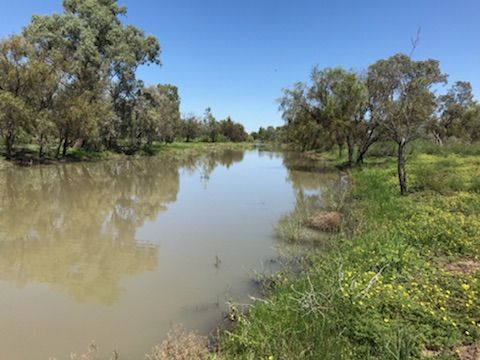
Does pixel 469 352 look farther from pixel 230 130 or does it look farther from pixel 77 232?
pixel 230 130

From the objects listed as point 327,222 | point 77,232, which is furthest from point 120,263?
point 327,222

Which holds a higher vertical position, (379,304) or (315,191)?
(379,304)

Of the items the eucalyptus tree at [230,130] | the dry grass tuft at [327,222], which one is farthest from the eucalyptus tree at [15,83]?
the eucalyptus tree at [230,130]

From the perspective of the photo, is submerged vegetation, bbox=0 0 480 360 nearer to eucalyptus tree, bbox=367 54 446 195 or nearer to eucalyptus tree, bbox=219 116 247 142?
eucalyptus tree, bbox=367 54 446 195

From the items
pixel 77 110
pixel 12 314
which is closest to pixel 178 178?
pixel 77 110

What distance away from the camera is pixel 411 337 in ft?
12.3

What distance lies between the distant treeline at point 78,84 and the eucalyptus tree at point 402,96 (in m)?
23.6

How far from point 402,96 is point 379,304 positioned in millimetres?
15556

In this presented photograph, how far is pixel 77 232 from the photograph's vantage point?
10219 millimetres

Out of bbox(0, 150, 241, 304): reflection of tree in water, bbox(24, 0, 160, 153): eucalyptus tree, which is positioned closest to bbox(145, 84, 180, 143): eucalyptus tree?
bbox(24, 0, 160, 153): eucalyptus tree

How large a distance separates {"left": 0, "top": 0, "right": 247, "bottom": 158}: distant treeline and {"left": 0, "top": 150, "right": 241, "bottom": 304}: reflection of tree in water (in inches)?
326

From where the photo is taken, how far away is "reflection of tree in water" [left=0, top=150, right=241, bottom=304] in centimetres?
698

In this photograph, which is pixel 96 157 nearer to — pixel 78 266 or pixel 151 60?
pixel 151 60

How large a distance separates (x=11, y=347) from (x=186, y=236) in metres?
5.85
